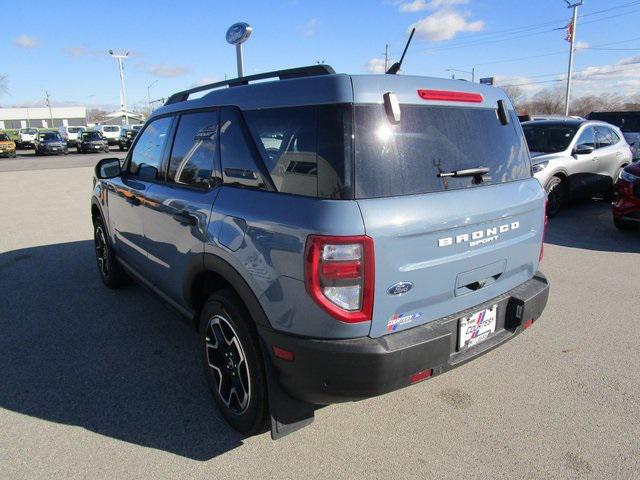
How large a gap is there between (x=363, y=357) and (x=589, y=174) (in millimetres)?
8320

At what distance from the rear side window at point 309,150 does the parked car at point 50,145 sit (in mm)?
34773

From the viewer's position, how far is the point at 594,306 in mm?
4375

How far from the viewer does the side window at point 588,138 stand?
8445mm

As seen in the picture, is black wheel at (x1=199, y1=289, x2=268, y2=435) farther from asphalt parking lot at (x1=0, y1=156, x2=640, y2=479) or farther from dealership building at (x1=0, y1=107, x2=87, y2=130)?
dealership building at (x1=0, y1=107, x2=87, y2=130)

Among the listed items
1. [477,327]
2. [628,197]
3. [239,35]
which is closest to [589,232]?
[628,197]

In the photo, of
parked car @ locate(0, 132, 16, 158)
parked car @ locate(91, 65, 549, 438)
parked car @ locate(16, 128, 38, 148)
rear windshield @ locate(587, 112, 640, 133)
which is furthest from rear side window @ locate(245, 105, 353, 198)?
parked car @ locate(16, 128, 38, 148)

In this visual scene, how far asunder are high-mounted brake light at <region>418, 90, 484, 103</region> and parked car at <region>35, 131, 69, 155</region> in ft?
115

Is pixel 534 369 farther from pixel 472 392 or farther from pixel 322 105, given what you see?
pixel 322 105

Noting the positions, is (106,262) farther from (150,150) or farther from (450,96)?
(450,96)

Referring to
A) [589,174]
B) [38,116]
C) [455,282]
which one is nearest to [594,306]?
[455,282]

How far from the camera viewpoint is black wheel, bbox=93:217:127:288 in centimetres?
474

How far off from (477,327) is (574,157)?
23.2 ft

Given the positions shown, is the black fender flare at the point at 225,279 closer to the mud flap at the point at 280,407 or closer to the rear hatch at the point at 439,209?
the mud flap at the point at 280,407

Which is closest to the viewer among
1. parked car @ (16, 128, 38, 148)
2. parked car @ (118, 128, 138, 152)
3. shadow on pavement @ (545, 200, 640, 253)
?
shadow on pavement @ (545, 200, 640, 253)
